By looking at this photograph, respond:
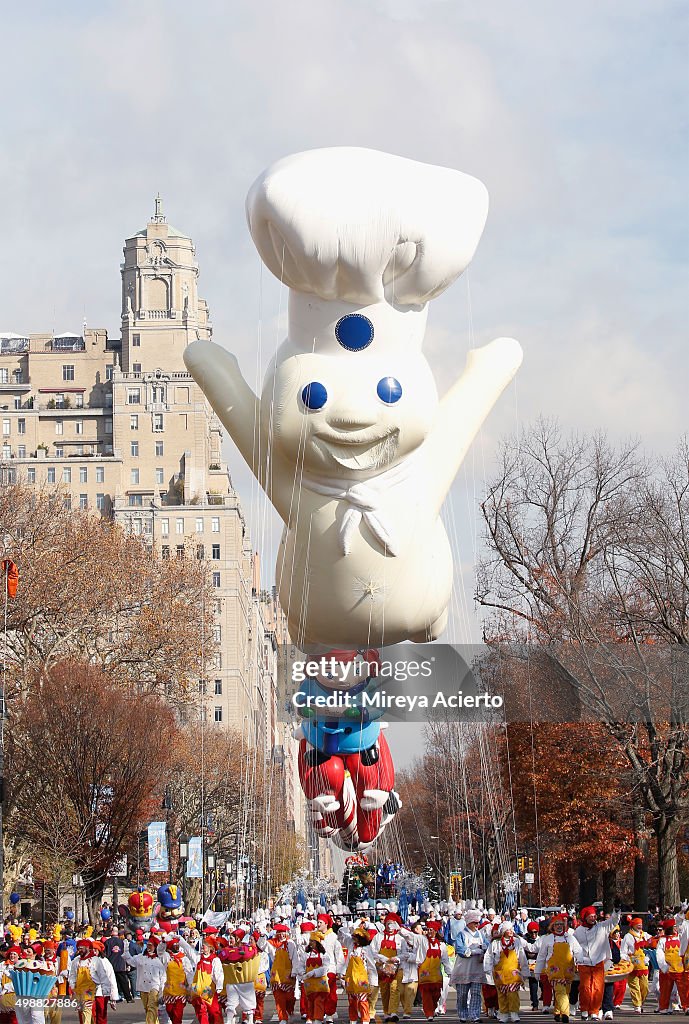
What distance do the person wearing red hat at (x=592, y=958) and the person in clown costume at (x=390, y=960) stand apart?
2367 millimetres

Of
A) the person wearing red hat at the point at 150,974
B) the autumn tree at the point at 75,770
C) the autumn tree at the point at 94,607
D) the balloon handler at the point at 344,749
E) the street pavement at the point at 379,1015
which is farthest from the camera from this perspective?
the autumn tree at the point at 94,607

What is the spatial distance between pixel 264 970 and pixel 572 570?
15.9 meters

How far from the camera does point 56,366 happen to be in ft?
389

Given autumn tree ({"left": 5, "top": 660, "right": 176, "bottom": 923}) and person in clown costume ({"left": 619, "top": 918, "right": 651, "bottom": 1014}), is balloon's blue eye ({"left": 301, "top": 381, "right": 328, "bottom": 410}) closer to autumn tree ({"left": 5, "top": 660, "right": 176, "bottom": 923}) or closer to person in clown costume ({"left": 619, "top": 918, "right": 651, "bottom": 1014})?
person in clown costume ({"left": 619, "top": 918, "right": 651, "bottom": 1014})

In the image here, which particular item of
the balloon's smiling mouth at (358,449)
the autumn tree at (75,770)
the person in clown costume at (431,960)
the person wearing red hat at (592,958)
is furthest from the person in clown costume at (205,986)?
the autumn tree at (75,770)

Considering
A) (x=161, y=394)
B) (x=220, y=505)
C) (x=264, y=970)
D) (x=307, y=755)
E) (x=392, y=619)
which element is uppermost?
(x=161, y=394)

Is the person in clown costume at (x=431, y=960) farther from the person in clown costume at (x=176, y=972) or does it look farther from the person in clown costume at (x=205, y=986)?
the person in clown costume at (x=176, y=972)

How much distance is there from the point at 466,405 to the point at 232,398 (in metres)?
2.59

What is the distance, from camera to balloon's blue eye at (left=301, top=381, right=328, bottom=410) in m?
16.8

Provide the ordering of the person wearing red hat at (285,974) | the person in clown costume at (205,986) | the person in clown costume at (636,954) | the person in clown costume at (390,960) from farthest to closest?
the person in clown costume at (636,954), the person wearing red hat at (285,974), the person in clown costume at (390,960), the person in clown costume at (205,986)

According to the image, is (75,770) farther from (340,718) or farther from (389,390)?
(389,390)

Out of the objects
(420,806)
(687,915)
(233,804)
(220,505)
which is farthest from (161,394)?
→ (687,915)

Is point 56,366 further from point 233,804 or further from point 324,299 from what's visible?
point 324,299

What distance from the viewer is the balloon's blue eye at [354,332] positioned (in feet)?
56.0
